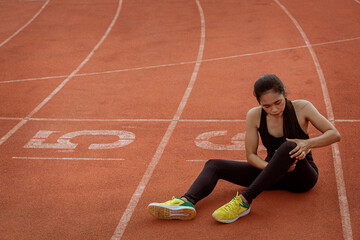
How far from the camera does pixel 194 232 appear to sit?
373cm

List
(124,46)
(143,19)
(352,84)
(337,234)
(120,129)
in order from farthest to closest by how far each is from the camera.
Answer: (143,19) → (124,46) → (352,84) → (120,129) → (337,234)

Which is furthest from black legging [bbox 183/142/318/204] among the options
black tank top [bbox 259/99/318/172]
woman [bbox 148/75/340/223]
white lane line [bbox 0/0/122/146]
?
white lane line [bbox 0/0/122/146]

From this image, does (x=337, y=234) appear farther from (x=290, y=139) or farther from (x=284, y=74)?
(x=284, y=74)

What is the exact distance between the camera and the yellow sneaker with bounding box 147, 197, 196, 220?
3.83m

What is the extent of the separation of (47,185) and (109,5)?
10336 millimetres

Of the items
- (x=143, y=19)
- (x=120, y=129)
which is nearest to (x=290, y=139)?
(x=120, y=129)

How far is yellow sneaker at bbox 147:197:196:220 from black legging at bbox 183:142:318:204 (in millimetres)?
100

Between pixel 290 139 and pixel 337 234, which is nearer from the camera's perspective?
pixel 337 234

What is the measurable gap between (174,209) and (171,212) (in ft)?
0.15

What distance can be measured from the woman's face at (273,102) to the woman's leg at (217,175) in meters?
0.61

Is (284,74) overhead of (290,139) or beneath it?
beneath

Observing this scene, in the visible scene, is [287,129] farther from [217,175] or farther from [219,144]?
[219,144]

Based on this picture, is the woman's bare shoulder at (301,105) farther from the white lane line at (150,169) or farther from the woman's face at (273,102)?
the white lane line at (150,169)

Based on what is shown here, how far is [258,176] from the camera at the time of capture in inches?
148
